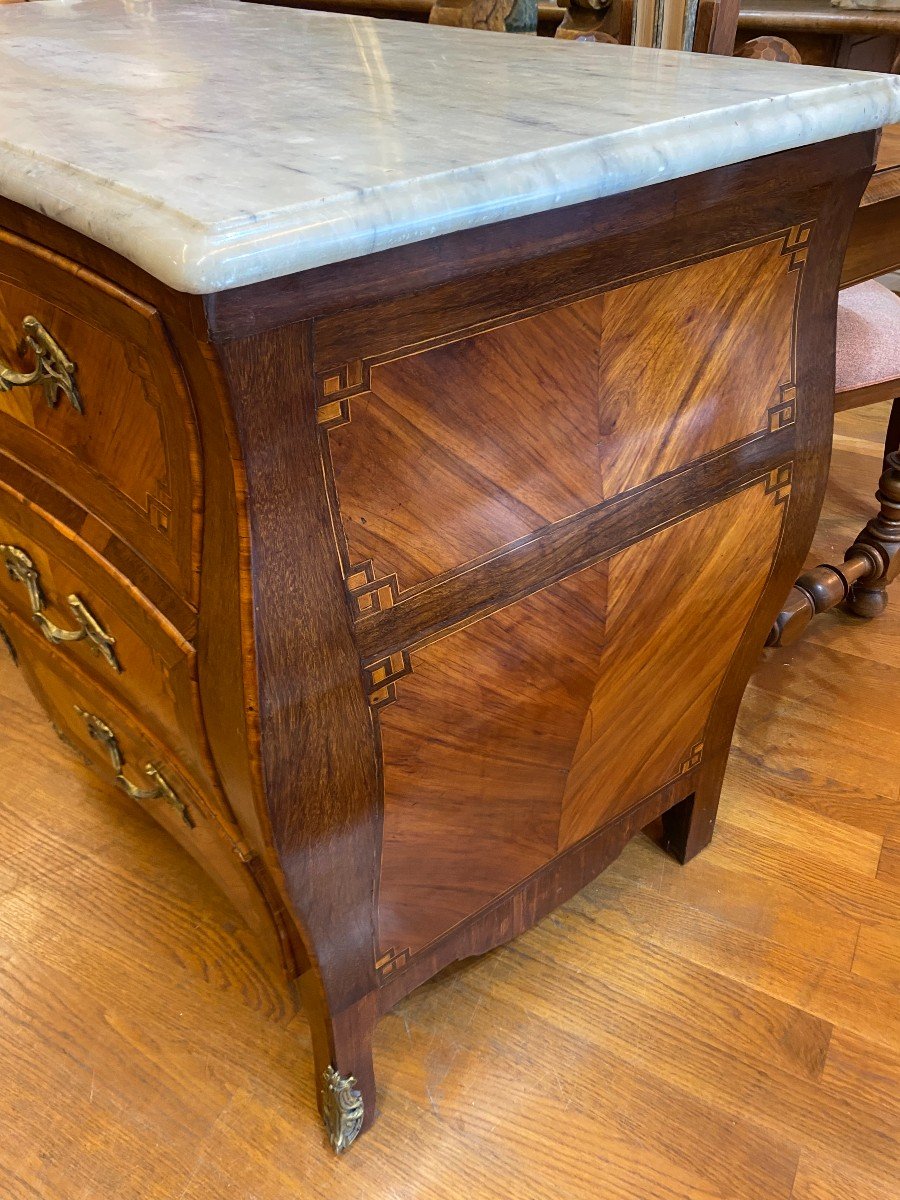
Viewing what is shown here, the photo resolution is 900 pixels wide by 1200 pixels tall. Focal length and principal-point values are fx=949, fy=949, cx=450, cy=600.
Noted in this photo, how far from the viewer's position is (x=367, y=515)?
1.81 feet

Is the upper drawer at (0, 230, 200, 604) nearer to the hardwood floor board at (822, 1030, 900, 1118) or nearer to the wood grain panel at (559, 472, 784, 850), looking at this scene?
the wood grain panel at (559, 472, 784, 850)

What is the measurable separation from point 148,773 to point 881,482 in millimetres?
1132

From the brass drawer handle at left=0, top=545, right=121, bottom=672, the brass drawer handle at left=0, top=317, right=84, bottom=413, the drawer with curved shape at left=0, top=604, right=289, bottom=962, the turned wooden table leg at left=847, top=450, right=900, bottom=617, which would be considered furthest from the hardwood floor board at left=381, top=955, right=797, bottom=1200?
the turned wooden table leg at left=847, top=450, right=900, bottom=617

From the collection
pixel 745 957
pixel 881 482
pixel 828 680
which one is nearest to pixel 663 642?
pixel 745 957

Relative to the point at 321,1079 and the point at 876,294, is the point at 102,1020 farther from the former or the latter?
the point at 876,294

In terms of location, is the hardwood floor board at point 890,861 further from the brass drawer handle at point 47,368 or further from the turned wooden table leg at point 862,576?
the brass drawer handle at point 47,368

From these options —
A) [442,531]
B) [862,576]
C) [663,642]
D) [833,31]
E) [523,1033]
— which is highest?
[833,31]

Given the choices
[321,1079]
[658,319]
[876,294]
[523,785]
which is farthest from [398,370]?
[876,294]

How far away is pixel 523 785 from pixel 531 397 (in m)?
0.33

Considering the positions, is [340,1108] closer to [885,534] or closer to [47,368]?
[47,368]

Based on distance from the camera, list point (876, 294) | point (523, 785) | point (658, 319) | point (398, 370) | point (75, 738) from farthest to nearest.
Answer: point (876, 294)
point (75, 738)
point (523, 785)
point (658, 319)
point (398, 370)

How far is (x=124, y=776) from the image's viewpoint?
3.04 ft

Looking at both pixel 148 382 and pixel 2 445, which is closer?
pixel 148 382

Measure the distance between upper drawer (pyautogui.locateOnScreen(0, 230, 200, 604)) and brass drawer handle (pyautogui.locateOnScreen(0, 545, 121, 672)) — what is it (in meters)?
0.09
